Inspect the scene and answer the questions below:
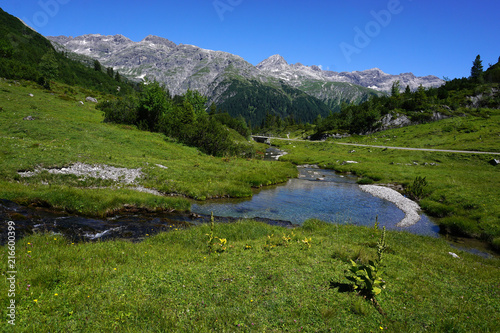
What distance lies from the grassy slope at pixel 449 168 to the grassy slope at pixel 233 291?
40.8ft

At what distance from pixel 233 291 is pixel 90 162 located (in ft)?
92.1

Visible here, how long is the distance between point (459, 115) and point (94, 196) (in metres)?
134

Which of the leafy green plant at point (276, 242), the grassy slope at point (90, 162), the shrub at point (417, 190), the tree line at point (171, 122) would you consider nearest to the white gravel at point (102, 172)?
the grassy slope at point (90, 162)

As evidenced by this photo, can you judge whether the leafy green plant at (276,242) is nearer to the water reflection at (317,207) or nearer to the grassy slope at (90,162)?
the water reflection at (317,207)

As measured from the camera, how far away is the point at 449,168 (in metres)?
48.3

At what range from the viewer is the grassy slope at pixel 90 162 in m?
20.1

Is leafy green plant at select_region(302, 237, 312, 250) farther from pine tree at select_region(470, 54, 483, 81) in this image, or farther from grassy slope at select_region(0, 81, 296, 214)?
pine tree at select_region(470, 54, 483, 81)

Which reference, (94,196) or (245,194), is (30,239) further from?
(245,194)

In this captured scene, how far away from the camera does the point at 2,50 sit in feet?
275

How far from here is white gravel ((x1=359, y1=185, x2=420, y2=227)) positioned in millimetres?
25723

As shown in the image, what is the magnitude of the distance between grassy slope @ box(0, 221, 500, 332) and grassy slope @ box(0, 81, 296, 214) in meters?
9.20

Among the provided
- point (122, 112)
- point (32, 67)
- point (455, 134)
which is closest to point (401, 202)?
point (122, 112)

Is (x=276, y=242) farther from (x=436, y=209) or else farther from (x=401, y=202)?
(x=401, y=202)

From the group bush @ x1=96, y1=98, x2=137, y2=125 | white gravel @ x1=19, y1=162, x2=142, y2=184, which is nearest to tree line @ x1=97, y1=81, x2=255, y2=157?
bush @ x1=96, y1=98, x2=137, y2=125
